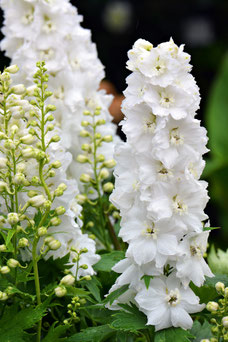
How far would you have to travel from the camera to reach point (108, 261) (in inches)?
50.2

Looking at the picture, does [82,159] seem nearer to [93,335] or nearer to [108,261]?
[108,261]

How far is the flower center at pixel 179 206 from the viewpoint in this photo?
104cm

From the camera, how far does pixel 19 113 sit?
1095 millimetres

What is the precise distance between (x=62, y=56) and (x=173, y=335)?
0.68 m

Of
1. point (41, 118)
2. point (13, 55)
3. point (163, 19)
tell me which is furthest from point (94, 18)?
point (41, 118)

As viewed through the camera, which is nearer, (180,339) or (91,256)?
(180,339)

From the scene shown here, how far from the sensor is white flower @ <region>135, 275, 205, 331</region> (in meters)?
1.04

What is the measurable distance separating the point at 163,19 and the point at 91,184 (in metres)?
3.29

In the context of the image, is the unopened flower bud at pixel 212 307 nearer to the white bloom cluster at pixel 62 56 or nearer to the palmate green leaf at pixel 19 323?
the palmate green leaf at pixel 19 323

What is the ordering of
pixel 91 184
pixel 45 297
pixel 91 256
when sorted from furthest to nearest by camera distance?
1. pixel 91 184
2. pixel 91 256
3. pixel 45 297

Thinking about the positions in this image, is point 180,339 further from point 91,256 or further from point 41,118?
point 41,118

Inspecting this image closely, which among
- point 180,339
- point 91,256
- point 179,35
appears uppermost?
point 179,35

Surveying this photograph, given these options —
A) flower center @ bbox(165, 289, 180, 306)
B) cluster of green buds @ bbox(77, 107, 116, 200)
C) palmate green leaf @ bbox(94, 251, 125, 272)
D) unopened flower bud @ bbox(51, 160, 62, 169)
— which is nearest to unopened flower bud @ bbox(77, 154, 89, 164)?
cluster of green buds @ bbox(77, 107, 116, 200)

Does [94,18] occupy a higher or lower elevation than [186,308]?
higher
